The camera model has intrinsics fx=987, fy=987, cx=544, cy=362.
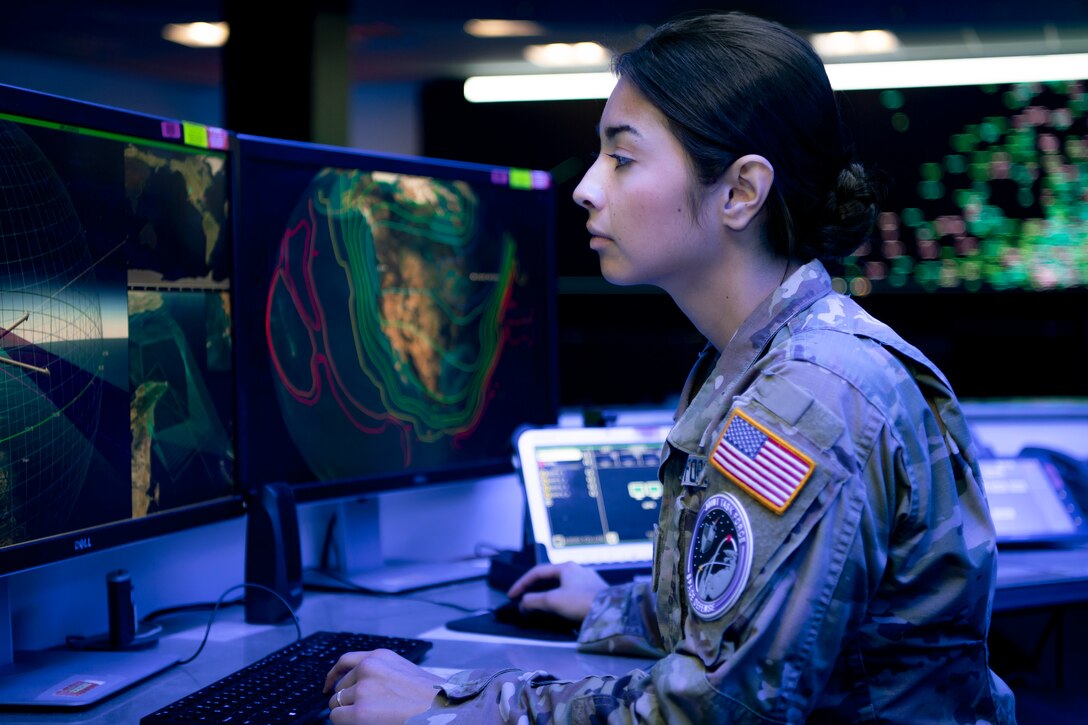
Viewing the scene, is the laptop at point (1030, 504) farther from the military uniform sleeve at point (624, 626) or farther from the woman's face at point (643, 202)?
the woman's face at point (643, 202)

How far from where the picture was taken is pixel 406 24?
191 inches

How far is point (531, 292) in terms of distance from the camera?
5.96 ft

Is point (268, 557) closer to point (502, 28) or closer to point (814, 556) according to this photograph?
point (814, 556)

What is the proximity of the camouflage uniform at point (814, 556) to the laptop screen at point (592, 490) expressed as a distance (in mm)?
546

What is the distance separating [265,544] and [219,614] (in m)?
0.14

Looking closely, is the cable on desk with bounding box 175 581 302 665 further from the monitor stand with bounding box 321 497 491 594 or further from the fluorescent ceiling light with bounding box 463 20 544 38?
the fluorescent ceiling light with bounding box 463 20 544 38

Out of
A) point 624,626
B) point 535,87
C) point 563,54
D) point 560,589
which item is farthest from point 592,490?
point 563,54

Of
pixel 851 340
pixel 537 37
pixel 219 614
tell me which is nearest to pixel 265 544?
pixel 219 614

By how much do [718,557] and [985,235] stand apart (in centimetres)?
256

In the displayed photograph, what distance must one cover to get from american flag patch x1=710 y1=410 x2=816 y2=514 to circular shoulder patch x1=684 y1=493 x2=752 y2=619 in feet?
0.07

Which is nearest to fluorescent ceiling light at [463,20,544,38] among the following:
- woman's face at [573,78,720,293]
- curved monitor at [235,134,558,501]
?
curved monitor at [235,134,558,501]

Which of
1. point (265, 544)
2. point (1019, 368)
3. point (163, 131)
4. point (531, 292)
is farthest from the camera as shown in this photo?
point (1019, 368)

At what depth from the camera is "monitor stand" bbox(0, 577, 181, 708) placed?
1022 mm

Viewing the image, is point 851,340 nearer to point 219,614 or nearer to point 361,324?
point 361,324
